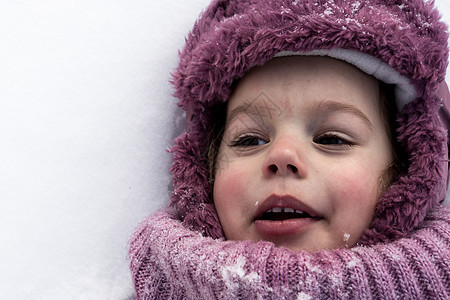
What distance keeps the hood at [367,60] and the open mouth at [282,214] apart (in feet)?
0.44

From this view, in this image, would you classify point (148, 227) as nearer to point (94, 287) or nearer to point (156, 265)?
point (156, 265)

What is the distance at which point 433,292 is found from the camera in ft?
2.61

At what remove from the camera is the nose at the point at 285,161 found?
2.88ft

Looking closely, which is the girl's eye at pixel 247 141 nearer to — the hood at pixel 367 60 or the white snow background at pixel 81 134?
the hood at pixel 367 60

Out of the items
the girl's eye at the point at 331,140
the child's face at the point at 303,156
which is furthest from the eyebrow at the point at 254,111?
the girl's eye at the point at 331,140

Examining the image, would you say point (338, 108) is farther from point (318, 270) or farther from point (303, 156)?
point (318, 270)

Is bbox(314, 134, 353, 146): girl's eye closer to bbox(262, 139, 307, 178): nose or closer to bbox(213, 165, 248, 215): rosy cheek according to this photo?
bbox(262, 139, 307, 178): nose

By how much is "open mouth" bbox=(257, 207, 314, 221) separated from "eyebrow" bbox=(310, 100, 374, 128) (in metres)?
0.22

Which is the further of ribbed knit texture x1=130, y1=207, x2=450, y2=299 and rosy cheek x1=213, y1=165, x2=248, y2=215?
rosy cheek x1=213, y1=165, x2=248, y2=215

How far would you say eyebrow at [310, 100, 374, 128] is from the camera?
94cm

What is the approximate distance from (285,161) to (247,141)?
172 millimetres

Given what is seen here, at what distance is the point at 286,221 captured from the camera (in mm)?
893

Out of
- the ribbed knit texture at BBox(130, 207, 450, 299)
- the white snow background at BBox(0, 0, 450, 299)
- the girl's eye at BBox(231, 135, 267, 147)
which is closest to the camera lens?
the ribbed knit texture at BBox(130, 207, 450, 299)

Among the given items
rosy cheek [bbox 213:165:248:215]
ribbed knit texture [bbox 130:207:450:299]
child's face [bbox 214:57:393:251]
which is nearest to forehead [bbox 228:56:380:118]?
child's face [bbox 214:57:393:251]
